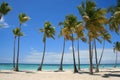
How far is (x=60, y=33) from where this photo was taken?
153 feet

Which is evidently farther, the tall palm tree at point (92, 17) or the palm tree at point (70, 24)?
the palm tree at point (70, 24)

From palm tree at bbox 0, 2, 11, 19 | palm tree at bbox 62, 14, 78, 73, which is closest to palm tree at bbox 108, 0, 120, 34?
palm tree at bbox 62, 14, 78, 73

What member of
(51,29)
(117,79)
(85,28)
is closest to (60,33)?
(51,29)

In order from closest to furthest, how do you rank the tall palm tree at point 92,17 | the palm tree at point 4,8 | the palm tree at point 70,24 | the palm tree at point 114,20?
the tall palm tree at point 92,17 → the palm tree at point 114,20 → the palm tree at point 4,8 → the palm tree at point 70,24

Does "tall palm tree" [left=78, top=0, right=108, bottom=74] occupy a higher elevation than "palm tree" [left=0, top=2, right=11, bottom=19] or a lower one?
lower

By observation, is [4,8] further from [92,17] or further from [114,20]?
[114,20]

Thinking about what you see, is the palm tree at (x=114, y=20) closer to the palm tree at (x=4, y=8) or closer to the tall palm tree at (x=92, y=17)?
the tall palm tree at (x=92, y=17)

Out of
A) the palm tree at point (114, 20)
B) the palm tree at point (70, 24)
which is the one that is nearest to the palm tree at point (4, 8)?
the palm tree at point (70, 24)

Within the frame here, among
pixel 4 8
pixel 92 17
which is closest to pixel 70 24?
pixel 92 17

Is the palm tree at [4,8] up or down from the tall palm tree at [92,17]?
up

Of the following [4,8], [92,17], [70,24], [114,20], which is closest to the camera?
→ [92,17]

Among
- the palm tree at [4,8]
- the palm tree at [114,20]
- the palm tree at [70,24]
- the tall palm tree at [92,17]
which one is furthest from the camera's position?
the palm tree at [70,24]

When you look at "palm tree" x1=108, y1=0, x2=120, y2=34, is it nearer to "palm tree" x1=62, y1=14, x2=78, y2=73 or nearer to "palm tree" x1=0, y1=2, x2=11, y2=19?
"palm tree" x1=62, y1=14, x2=78, y2=73

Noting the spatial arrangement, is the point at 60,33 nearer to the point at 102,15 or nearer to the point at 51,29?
the point at 51,29
